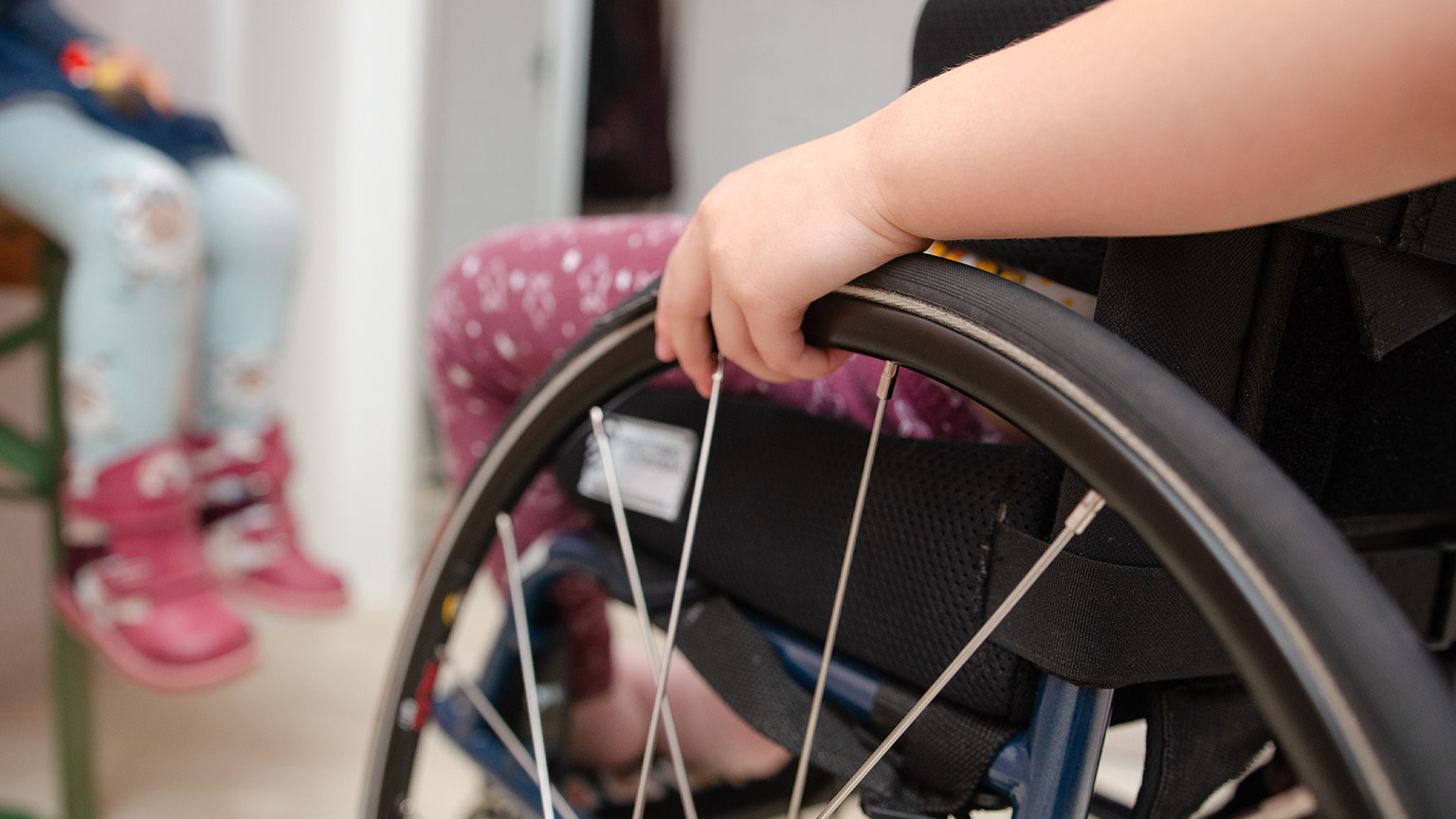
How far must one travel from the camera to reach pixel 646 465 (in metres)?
0.42

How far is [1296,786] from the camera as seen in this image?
18.6 inches

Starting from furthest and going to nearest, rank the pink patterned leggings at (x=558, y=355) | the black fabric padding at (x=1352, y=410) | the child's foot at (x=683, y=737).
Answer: the child's foot at (x=683, y=737) → the pink patterned leggings at (x=558, y=355) → the black fabric padding at (x=1352, y=410)

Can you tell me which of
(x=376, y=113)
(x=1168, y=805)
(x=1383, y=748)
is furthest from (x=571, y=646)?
(x=376, y=113)

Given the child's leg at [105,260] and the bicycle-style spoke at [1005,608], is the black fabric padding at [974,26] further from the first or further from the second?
the child's leg at [105,260]

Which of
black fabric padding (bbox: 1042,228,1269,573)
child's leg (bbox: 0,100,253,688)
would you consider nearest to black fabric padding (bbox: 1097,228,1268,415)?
black fabric padding (bbox: 1042,228,1269,573)

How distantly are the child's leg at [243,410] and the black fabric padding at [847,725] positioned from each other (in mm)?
596

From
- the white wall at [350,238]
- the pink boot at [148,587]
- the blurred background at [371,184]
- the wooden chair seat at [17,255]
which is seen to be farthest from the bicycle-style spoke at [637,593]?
the white wall at [350,238]

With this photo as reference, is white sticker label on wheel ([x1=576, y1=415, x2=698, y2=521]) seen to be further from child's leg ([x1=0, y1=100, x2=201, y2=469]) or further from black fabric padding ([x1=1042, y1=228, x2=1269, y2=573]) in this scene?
child's leg ([x1=0, y1=100, x2=201, y2=469])

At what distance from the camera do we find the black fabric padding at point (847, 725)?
0.92ft

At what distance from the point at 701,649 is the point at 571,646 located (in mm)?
269

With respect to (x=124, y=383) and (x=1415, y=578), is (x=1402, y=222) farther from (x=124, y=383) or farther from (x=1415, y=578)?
(x=124, y=383)

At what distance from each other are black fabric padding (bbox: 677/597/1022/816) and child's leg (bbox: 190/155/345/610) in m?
0.60

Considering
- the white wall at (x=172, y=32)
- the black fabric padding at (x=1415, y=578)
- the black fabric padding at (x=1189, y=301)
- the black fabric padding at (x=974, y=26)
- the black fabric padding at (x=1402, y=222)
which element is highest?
the white wall at (x=172, y=32)

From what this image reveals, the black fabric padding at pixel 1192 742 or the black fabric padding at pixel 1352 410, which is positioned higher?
the black fabric padding at pixel 1352 410
